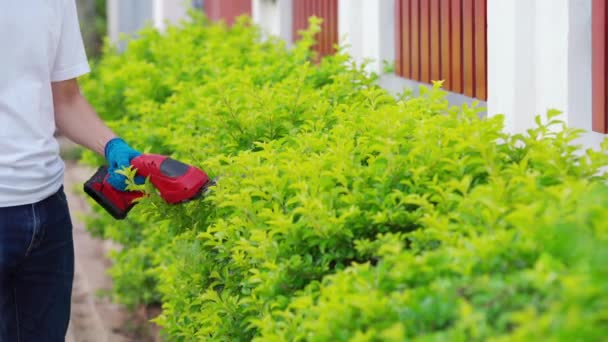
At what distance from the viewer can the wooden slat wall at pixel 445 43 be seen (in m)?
3.82

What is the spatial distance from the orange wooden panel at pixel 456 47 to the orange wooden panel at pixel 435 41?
20 cm

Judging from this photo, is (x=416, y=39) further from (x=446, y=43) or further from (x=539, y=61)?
(x=539, y=61)

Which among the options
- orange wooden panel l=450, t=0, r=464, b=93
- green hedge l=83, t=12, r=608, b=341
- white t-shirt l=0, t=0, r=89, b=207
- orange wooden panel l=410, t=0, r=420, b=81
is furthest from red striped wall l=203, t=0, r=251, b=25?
white t-shirt l=0, t=0, r=89, b=207

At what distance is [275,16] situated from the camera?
8289 millimetres

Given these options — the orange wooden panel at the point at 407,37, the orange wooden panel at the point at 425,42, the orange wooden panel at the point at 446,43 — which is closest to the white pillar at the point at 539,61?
the orange wooden panel at the point at 446,43

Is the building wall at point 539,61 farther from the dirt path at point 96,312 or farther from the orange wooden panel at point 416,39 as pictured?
the dirt path at point 96,312

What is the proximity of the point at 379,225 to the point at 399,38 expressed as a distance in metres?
2.55

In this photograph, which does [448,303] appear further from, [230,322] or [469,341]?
[230,322]

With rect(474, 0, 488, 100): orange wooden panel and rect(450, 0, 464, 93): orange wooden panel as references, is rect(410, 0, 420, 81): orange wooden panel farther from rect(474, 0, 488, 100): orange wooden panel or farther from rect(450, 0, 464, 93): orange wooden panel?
rect(474, 0, 488, 100): orange wooden panel

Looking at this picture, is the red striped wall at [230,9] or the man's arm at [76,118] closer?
the man's arm at [76,118]

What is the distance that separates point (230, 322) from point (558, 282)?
1.36m

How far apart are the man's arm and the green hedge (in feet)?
1.04

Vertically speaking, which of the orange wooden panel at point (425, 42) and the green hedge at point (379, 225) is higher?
the orange wooden panel at point (425, 42)

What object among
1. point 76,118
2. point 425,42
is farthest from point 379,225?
point 425,42
